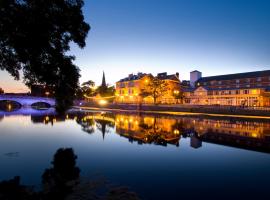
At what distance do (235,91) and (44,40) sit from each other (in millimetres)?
73207

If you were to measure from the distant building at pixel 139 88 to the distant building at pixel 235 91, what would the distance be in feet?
19.5

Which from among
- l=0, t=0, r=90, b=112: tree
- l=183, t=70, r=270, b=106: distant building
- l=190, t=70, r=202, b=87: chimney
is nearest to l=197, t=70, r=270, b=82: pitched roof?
l=183, t=70, r=270, b=106: distant building

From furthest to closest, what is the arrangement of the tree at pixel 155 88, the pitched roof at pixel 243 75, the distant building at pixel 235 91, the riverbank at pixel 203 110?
1. the tree at pixel 155 88
2. the pitched roof at pixel 243 75
3. the distant building at pixel 235 91
4. the riverbank at pixel 203 110

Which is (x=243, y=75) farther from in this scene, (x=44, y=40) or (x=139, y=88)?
(x=44, y=40)

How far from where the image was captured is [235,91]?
73625 millimetres

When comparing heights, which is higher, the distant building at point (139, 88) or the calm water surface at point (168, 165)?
the distant building at point (139, 88)

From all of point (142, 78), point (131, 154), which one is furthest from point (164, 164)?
point (142, 78)

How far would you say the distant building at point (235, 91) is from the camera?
67562 mm

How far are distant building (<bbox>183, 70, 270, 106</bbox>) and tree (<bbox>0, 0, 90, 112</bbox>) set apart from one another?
61.6 metres

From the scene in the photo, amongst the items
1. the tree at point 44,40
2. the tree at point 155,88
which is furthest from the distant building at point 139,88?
the tree at point 44,40

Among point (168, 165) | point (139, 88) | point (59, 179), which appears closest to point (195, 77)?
point (139, 88)

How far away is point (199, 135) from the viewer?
25.7 m

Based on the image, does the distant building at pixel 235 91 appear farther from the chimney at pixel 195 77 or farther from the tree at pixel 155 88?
the tree at pixel 155 88

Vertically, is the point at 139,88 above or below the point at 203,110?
above
